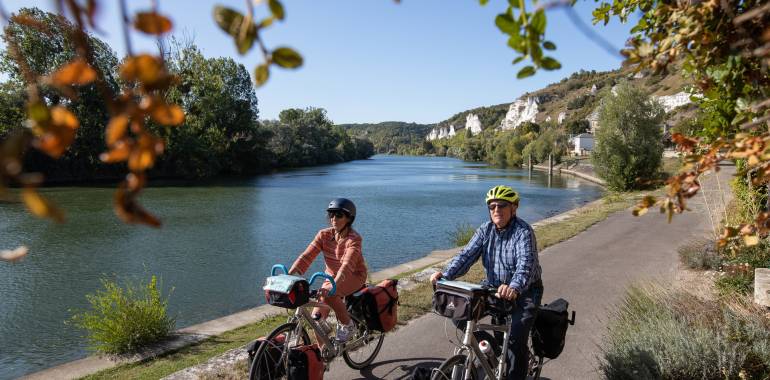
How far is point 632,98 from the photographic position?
103 feet

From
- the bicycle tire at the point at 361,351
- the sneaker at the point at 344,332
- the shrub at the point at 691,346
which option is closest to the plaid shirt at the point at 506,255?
the shrub at the point at 691,346

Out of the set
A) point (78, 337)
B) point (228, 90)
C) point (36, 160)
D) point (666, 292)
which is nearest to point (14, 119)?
point (36, 160)

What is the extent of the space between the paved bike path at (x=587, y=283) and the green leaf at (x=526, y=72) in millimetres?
2913

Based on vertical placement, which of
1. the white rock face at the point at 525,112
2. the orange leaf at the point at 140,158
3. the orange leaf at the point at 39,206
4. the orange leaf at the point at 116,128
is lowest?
the orange leaf at the point at 39,206

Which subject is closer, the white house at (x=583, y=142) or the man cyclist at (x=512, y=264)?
the man cyclist at (x=512, y=264)

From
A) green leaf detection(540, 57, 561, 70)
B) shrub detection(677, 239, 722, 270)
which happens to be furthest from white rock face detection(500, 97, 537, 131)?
green leaf detection(540, 57, 561, 70)

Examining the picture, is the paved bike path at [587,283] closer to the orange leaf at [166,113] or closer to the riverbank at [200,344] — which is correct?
the riverbank at [200,344]

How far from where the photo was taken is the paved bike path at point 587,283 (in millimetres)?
4996

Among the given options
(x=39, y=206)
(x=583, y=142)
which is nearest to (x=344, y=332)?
(x=39, y=206)

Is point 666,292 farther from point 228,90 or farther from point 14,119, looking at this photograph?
point 228,90

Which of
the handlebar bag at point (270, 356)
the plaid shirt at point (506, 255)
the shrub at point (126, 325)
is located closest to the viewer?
the plaid shirt at point (506, 255)

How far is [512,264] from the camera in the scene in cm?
384

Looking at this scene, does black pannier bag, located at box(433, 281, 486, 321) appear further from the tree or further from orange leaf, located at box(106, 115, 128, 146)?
the tree

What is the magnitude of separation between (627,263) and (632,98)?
25691 mm
